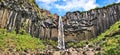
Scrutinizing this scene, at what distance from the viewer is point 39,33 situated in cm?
5878

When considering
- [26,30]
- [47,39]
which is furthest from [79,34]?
[26,30]

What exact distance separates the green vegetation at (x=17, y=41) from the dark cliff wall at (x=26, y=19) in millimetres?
2419

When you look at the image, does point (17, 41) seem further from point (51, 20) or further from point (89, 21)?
point (89, 21)

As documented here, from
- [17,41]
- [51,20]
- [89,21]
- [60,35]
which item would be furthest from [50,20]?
[17,41]

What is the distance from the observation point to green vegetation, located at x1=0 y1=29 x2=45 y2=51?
4359 centimetres

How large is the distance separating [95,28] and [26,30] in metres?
16.2

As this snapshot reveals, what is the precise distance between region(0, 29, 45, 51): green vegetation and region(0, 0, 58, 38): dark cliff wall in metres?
2.42

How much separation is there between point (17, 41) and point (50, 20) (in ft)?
50.5

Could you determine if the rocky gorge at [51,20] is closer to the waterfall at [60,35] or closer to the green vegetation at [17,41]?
the waterfall at [60,35]

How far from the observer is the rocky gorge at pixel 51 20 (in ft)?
174

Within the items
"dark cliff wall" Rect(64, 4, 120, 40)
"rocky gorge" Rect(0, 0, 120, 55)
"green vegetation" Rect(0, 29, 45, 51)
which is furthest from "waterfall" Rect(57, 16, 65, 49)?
"green vegetation" Rect(0, 29, 45, 51)

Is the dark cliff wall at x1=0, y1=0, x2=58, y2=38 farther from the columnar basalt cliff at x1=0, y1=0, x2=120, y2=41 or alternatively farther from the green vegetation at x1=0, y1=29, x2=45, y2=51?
the green vegetation at x1=0, y1=29, x2=45, y2=51

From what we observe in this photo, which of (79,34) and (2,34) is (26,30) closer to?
(2,34)

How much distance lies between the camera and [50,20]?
61562mm
